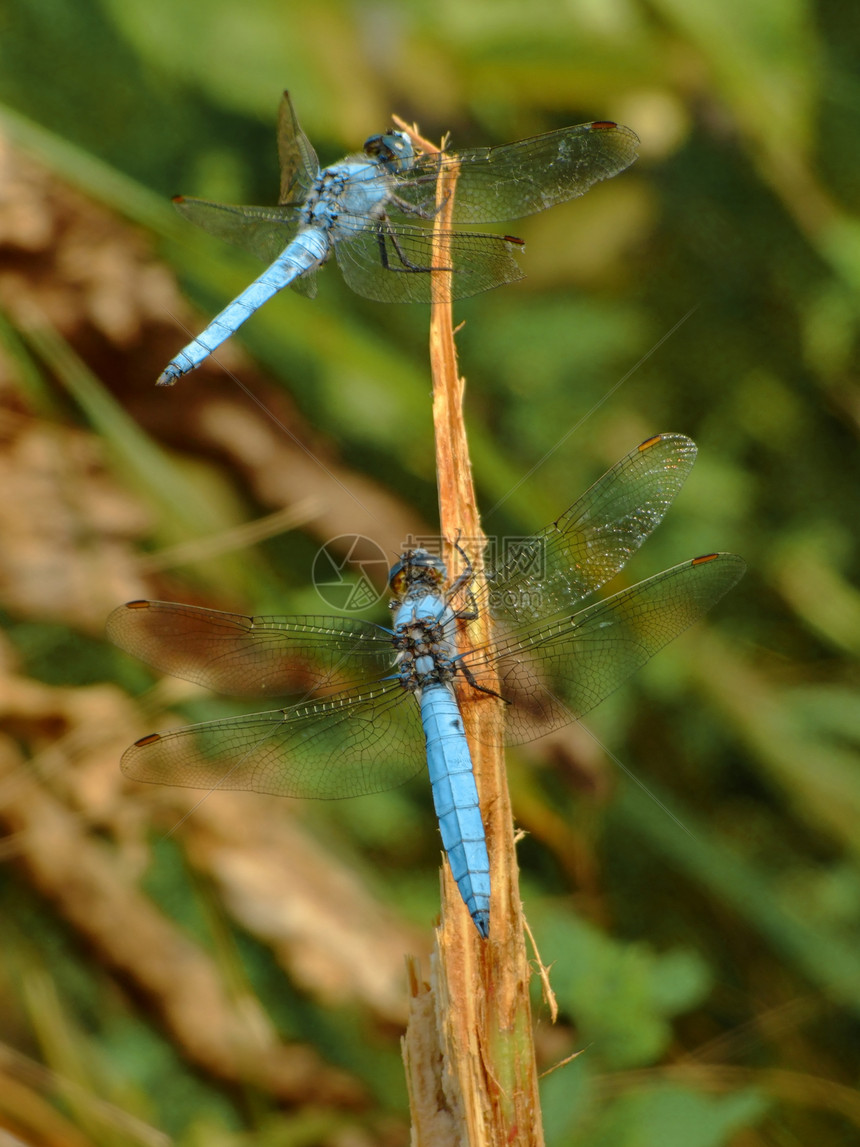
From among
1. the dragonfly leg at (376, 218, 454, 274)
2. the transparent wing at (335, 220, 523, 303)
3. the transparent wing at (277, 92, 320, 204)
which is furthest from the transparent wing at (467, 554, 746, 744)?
the transparent wing at (277, 92, 320, 204)

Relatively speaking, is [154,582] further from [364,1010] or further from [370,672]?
[364,1010]

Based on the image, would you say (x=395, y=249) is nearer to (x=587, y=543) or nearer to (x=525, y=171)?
(x=525, y=171)

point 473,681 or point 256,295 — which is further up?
point 256,295

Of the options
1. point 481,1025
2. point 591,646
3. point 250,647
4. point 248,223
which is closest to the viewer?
point 481,1025

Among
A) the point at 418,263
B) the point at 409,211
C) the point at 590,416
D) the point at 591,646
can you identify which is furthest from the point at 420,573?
the point at 590,416

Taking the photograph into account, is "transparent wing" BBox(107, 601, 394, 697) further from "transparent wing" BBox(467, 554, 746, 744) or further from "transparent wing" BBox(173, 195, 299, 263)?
"transparent wing" BBox(173, 195, 299, 263)

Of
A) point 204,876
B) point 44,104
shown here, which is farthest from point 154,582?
point 44,104
